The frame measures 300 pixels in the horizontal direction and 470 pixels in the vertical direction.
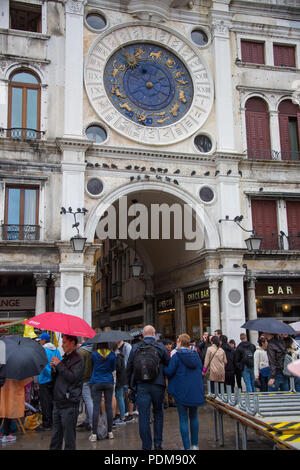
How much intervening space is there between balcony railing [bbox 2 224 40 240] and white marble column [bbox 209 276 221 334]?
6.79 meters

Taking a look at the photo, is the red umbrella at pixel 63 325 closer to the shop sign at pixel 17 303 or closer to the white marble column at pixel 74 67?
the white marble column at pixel 74 67

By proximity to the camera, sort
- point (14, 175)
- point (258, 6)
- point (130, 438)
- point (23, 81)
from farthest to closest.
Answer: point (258, 6) < point (23, 81) < point (14, 175) < point (130, 438)

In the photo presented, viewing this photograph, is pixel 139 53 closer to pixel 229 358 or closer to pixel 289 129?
pixel 289 129

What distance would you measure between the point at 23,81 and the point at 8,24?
2233 mm

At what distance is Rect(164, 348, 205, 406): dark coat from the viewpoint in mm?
7332

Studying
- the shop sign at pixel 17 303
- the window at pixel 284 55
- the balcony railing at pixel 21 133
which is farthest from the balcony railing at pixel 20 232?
the window at pixel 284 55

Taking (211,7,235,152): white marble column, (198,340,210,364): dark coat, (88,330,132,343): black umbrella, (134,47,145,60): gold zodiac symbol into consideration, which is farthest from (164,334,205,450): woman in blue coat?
(134,47,145,60): gold zodiac symbol

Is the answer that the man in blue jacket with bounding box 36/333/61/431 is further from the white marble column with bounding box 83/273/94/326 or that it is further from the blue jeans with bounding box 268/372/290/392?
the white marble column with bounding box 83/273/94/326

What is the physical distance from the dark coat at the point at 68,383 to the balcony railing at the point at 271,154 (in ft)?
48.4

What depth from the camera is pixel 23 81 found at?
1798cm

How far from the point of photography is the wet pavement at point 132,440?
27.6ft

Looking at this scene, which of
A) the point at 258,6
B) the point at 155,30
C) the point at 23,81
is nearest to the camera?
the point at 23,81
